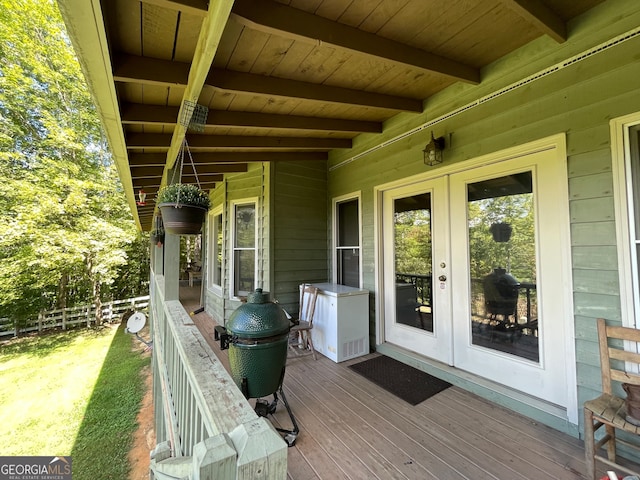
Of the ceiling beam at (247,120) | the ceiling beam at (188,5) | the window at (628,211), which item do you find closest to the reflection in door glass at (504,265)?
the window at (628,211)

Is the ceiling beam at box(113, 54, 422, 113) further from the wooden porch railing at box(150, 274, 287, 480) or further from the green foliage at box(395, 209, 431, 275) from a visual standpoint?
the wooden porch railing at box(150, 274, 287, 480)

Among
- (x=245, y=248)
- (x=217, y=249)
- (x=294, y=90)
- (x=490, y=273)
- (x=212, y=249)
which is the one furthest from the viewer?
(x=212, y=249)

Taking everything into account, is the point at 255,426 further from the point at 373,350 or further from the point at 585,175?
the point at 373,350

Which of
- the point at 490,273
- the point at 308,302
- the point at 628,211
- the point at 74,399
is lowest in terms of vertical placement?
the point at 74,399

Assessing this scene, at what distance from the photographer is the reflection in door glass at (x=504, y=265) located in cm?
226

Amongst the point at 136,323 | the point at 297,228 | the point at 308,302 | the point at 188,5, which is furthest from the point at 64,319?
the point at 188,5

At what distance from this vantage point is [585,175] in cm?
189

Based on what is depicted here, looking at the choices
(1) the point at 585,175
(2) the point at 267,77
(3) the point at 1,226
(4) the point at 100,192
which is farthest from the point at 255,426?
(4) the point at 100,192

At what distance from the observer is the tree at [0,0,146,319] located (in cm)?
707

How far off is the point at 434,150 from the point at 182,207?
2.40m

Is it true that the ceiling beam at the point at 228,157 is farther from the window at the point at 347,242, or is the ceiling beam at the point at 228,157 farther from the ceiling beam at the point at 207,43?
A: the ceiling beam at the point at 207,43

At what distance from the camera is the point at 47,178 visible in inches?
295

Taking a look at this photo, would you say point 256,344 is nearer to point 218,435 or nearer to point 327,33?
point 218,435

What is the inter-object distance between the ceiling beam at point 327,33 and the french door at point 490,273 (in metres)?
1.11
